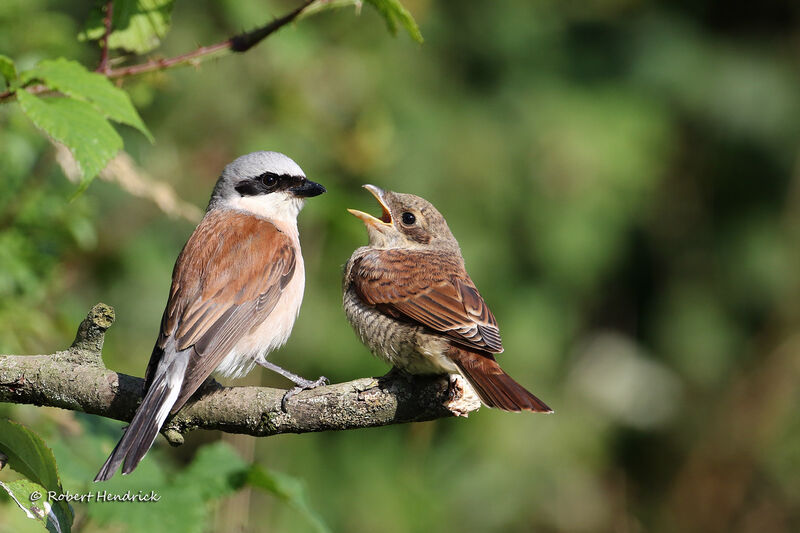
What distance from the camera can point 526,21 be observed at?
733 centimetres

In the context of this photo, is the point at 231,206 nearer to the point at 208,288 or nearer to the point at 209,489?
the point at 208,288

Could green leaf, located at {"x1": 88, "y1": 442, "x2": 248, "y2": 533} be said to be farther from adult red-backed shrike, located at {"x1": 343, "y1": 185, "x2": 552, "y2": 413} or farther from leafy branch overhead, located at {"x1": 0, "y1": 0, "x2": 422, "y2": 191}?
leafy branch overhead, located at {"x1": 0, "y1": 0, "x2": 422, "y2": 191}

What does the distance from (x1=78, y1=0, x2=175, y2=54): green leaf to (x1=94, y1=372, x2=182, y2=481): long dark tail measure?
4.53 feet

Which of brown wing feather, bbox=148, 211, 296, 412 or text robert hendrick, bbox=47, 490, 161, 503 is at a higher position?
brown wing feather, bbox=148, 211, 296, 412

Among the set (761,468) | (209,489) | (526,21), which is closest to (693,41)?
(526,21)

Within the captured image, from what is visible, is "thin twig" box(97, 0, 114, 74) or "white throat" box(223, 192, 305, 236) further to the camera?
"white throat" box(223, 192, 305, 236)

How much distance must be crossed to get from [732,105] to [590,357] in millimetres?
2580

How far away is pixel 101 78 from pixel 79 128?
278mm

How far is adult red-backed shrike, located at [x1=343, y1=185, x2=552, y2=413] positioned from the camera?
128 inches

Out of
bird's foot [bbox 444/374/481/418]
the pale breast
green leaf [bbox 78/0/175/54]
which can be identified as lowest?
the pale breast

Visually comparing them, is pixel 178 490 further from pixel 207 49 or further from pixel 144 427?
pixel 207 49

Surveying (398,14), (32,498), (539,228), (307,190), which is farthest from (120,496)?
(539,228)

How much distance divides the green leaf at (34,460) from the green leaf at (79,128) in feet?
2.58

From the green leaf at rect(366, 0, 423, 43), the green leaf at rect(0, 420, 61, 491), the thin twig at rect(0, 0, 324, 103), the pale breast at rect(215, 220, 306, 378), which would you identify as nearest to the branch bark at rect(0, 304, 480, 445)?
the green leaf at rect(0, 420, 61, 491)
